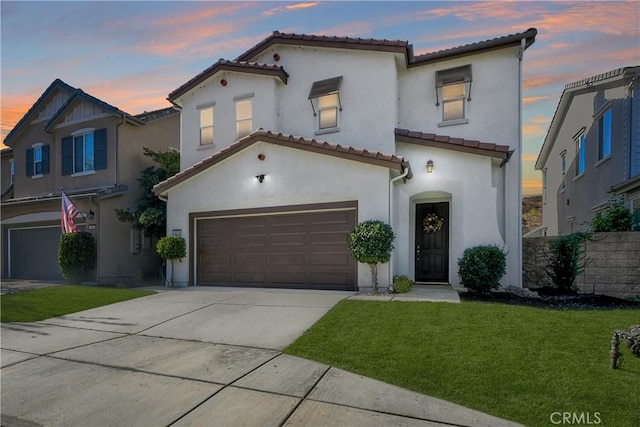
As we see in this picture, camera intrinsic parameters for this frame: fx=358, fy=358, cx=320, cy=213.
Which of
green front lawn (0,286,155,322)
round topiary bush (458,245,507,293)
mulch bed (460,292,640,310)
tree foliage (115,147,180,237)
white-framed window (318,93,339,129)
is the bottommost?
green front lawn (0,286,155,322)

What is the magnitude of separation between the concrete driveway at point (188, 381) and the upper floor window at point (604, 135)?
12.0m

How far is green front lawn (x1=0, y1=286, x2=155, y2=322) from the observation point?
25.3 ft

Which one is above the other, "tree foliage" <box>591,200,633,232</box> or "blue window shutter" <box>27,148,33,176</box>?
"blue window shutter" <box>27,148,33,176</box>

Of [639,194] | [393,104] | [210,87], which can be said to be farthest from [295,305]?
[639,194]

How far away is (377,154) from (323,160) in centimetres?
155

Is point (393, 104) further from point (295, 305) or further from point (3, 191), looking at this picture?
point (3, 191)

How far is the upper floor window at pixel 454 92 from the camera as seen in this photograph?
1076 cm

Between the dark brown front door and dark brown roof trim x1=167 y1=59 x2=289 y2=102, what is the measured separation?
639 centimetres

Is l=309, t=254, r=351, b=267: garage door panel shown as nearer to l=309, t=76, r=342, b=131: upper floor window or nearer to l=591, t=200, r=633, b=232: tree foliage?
l=309, t=76, r=342, b=131: upper floor window

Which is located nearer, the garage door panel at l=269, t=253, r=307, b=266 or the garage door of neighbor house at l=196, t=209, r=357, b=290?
the garage door of neighbor house at l=196, t=209, r=357, b=290

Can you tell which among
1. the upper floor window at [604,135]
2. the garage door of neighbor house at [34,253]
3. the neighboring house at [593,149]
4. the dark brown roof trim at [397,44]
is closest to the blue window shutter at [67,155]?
the garage door of neighbor house at [34,253]

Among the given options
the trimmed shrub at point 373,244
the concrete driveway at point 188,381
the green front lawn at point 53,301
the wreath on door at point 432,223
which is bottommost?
the green front lawn at point 53,301

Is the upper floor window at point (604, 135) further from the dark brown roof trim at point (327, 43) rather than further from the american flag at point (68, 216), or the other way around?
the american flag at point (68, 216)

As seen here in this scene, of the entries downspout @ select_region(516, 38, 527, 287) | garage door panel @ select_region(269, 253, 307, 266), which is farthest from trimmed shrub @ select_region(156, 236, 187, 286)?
downspout @ select_region(516, 38, 527, 287)
